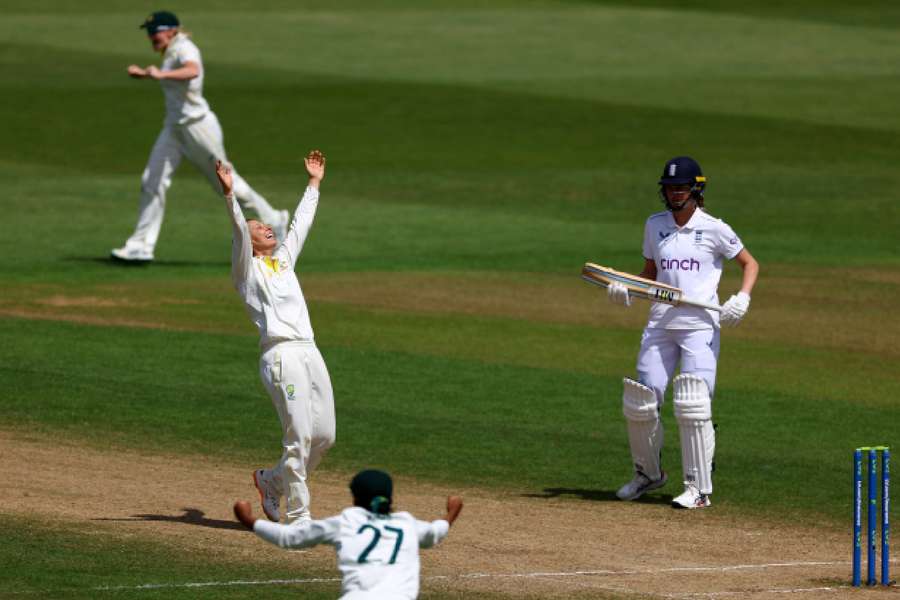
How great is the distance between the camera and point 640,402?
13.8m

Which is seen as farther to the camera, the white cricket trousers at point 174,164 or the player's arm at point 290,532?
the white cricket trousers at point 174,164

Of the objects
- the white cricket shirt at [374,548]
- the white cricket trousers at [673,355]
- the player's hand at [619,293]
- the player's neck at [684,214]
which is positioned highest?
the player's neck at [684,214]

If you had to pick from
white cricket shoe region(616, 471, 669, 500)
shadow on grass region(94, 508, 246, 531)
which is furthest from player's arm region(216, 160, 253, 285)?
white cricket shoe region(616, 471, 669, 500)

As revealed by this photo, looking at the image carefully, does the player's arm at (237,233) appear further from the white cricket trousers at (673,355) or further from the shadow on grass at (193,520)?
the white cricket trousers at (673,355)

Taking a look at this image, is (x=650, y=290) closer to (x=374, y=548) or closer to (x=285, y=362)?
(x=285, y=362)

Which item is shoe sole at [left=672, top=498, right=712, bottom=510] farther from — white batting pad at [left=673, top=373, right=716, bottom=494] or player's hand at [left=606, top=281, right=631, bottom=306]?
player's hand at [left=606, top=281, right=631, bottom=306]

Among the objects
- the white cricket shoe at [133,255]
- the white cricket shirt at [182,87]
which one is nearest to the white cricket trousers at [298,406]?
the white cricket shirt at [182,87]

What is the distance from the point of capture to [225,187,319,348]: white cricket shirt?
12281 millimetres

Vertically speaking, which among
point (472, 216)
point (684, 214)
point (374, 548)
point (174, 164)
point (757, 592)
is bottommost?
point (757, 592)

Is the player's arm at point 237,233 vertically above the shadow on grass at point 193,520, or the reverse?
the player's arm at point 237,233

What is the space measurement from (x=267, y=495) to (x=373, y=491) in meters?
4.15

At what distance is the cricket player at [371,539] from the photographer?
27.6ft

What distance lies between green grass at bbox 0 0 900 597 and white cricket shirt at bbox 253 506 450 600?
5.49 metres

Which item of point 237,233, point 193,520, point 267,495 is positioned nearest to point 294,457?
point 267,495
